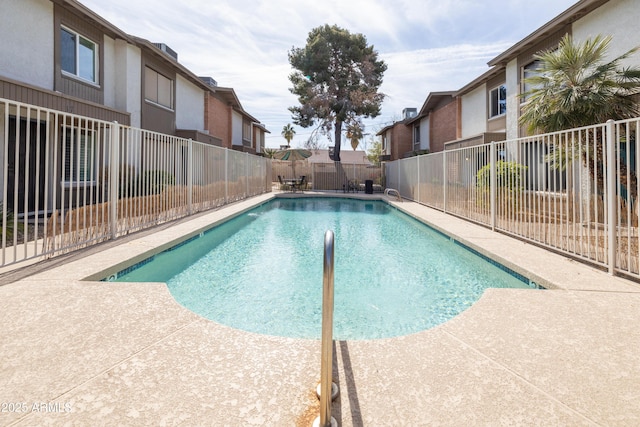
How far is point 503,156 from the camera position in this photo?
7.00 metres

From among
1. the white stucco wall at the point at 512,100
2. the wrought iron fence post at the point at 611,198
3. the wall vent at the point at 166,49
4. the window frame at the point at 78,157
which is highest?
the wall vent at the point at 166,49

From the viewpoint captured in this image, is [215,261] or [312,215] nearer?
[215,261]

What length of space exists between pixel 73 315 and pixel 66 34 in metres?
10.9

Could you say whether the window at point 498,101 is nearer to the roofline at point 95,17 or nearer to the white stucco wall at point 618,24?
the white stucco wall at point 618,24

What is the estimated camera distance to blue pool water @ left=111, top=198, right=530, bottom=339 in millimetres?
3586

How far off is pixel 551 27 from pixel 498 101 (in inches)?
182

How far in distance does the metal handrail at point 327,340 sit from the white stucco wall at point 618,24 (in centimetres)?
1043

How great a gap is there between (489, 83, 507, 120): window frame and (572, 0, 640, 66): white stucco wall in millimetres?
4953

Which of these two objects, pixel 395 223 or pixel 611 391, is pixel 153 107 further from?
pixel 611 391

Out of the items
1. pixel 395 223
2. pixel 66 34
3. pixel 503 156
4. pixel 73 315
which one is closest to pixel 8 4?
pixel 66 34

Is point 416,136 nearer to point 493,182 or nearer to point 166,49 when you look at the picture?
point 166,49

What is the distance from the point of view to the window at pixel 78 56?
972 cm

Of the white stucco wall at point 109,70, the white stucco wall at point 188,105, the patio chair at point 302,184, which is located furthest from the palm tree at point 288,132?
the white stucco wall at point 109,70

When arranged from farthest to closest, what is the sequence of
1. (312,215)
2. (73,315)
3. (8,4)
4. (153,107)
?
1. (153,107)
2. (312,215)
3. (8,4)
4. (73,315)
